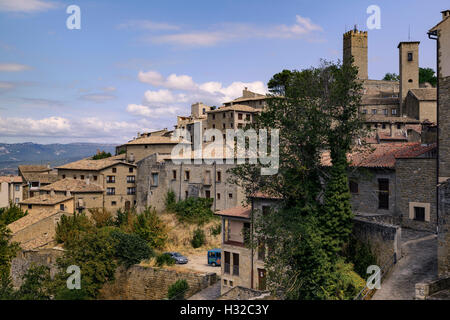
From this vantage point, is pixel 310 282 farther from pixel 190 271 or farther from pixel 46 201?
pixel 46 201

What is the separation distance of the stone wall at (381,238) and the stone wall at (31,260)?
27.6m

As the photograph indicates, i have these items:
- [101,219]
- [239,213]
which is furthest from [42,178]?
[239,213]

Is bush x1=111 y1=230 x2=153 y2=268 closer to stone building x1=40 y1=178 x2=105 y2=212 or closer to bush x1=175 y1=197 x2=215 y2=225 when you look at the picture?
bush x1=175 y1=197 x2=215 y2=225

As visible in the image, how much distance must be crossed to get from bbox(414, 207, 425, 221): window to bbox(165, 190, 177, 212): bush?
28.1 metres

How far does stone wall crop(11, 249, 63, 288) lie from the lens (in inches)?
1432

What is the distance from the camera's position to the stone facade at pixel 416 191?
2312 cm

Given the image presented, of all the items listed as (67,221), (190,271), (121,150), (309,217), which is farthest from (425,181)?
(121,150)

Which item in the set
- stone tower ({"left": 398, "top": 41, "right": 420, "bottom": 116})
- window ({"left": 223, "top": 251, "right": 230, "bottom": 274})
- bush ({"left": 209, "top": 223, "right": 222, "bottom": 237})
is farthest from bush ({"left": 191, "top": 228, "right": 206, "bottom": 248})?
stone tower ({"left": 398, "top": 41, "right": 420, "bottom": 116})

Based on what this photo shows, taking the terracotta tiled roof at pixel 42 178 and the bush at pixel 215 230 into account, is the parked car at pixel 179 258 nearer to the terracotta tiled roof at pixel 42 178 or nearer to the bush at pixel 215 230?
the bush at pixel 215 230

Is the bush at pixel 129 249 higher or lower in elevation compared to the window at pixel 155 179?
lower

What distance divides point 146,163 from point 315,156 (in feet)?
110

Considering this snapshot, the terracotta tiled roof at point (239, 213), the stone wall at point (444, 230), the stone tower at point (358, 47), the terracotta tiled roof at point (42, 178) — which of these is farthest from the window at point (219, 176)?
the stone tower at point (358, 47)

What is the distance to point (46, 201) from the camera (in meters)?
49.3

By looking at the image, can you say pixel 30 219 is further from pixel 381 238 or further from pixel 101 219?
pixel 381 238
